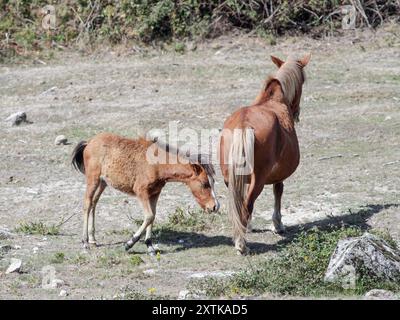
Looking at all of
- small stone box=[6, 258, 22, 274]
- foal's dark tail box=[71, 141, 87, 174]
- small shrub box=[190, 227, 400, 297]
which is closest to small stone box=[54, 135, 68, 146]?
foal's dark tail box=[71, 141, 87, 174]

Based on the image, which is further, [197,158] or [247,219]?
[197,158]

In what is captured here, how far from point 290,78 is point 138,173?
2350 millimetres

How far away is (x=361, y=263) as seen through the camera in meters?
9.05

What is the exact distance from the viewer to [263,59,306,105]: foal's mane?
38.6 ft

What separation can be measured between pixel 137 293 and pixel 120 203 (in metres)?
3.98

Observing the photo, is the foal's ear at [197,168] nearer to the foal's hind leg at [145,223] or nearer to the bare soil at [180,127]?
the foal's hind leg at [145,223]

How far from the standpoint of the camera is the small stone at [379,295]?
334 inches

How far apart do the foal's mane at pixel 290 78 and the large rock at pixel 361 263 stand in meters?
3.03

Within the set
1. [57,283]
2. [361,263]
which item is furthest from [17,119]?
[361,263]

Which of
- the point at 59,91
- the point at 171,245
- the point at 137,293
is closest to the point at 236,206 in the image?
the point at 171,245

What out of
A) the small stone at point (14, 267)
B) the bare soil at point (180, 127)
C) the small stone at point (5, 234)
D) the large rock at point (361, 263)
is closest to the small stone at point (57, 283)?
the bare soil at point (180, 127)

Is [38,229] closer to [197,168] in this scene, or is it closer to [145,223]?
[145,223]

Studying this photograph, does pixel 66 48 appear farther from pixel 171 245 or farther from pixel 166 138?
pixel 171 245

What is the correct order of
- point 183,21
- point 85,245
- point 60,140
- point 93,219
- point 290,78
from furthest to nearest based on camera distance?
point 183,21
point 60,140
point 290,78
point 93,219
point 85,245
